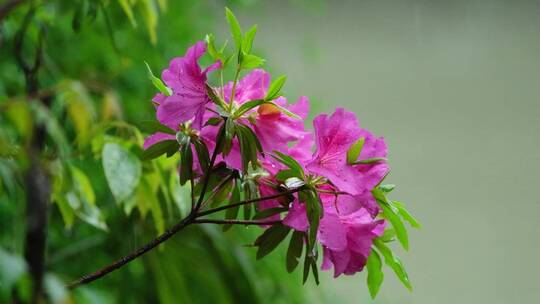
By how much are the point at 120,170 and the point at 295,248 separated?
0.22 m

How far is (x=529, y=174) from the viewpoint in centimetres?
302

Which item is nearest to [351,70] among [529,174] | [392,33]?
[392,33]

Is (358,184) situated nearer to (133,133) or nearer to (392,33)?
(133,133)

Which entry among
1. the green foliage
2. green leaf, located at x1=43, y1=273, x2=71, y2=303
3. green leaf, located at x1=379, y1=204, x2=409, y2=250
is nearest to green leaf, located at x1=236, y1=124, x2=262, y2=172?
the green foliage

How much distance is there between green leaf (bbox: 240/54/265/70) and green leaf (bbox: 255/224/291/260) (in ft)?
0.40

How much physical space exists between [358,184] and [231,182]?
0.45ft

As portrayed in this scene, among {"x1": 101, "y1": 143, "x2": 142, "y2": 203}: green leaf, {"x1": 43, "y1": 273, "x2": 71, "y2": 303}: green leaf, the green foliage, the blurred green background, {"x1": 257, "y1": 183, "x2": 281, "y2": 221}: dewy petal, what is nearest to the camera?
{"x1": 43, "y1": 273, "x2": 71, "y2": 303}: green leaf

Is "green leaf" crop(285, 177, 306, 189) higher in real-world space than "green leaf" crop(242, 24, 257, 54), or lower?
lower

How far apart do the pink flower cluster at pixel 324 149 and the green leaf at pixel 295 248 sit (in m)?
0.02

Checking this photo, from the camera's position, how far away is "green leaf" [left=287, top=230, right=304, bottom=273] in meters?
0.61

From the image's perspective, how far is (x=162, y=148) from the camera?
2.05 feet

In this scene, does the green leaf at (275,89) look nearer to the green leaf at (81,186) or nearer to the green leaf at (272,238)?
the green leaf at (272,238)

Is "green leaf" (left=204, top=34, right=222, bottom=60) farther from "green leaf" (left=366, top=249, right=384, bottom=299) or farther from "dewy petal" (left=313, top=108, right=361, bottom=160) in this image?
"green leaf" (left=366, top=249, right=384, bottom=299)

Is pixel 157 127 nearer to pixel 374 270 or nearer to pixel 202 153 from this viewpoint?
pixel 202 153
